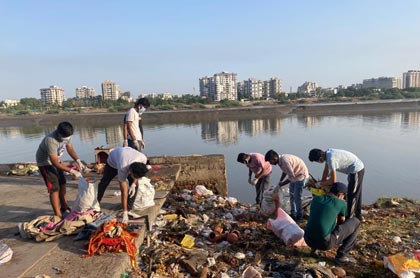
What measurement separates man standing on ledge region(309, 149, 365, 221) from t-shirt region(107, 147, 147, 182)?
104 inches

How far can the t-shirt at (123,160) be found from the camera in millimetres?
4562

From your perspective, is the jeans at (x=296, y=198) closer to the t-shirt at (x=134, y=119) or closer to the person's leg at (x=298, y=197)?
the person's leg at (x=298, y=197)

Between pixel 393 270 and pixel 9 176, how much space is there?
8.34m

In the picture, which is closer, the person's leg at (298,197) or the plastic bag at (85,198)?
the plastic bag at (85,198)

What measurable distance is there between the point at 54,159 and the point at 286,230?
3.45m

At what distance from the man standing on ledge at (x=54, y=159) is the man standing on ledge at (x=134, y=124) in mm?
1925

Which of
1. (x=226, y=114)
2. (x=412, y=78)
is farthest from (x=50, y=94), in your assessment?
(x=412, y=78)

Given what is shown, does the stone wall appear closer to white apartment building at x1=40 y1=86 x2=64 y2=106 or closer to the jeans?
the jeans

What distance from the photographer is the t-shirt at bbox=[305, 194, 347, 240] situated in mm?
4172

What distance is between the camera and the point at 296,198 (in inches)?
233

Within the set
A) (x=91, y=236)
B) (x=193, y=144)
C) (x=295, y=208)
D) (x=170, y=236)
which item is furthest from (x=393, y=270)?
(x=193, y=144)

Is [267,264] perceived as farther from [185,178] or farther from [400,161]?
[400,161]

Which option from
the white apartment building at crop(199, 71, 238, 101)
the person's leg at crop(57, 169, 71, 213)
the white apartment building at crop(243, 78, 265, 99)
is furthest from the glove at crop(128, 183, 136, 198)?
the white apartment building at crop(243, 78, 265, 99)

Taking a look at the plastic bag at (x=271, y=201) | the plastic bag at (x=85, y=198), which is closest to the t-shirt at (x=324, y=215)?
the plastic bag at (x=271, y=201)
